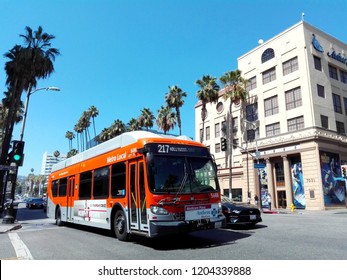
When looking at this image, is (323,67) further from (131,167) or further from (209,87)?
(131,167)

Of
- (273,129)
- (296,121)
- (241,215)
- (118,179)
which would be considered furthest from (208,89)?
(118,179)

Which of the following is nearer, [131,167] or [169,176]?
[169,176]

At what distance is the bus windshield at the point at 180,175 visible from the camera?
26.0 feet

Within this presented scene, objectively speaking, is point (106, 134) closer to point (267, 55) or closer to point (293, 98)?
point (267, 55)

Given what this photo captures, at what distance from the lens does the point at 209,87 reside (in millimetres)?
39594

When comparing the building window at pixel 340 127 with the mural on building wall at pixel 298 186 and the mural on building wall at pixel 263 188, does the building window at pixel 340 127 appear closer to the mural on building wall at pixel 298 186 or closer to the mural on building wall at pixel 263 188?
the mural on building wall at pixel 298 186

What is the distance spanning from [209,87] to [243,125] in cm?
721

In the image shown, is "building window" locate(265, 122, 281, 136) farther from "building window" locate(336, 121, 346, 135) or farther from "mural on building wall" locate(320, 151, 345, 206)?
"building window" locate(336, 121, 346, 135)

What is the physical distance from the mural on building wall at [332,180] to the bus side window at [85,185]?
25.9m

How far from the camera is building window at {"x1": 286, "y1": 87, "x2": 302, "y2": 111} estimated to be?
109 ft

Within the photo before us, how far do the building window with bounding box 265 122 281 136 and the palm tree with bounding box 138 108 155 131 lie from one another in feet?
69.6

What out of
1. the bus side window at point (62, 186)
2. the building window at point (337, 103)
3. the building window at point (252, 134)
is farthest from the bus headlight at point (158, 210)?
the building window at point (337, 103)

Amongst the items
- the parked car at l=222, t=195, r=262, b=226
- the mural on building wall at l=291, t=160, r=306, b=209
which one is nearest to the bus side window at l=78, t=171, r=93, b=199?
the parked car at l=222, t=195, r=262, b=226

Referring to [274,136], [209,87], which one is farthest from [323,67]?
[209,87]
